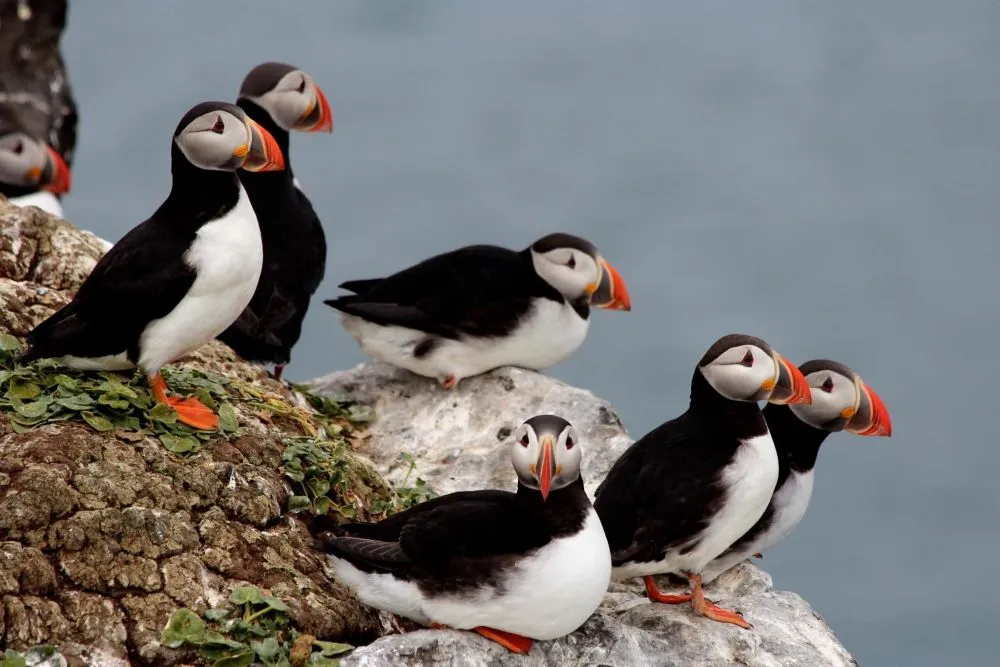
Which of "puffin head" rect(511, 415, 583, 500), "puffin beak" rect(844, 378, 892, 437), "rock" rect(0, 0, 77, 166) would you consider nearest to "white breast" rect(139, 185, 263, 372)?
"puffin head" rect(511, 415, 583, 500)

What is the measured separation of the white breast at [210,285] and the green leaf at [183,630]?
43.1 inches

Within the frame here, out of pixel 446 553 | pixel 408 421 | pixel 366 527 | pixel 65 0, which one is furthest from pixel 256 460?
pixel 65 0

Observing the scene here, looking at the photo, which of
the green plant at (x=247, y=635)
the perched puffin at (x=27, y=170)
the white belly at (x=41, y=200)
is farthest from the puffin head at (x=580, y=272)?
the perched puffin at (x=27, y=170)

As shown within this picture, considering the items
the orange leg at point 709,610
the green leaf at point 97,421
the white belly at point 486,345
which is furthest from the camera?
the white belly at point 486,345

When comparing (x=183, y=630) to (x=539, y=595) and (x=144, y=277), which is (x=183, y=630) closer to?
(x=539, y=595)

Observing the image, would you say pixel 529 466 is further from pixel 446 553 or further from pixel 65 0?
pixel 65 0

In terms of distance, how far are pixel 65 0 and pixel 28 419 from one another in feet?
31.3

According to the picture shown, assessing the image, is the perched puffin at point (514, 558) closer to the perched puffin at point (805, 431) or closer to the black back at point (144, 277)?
the black back at point (144, 277)

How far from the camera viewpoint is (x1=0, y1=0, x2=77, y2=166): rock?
45.9 ft

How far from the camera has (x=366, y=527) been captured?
5.78 m

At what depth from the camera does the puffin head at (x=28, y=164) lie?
1075 centimetres

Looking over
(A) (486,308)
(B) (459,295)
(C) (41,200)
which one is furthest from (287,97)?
(C) (41,200)

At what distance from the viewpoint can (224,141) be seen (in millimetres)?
5910

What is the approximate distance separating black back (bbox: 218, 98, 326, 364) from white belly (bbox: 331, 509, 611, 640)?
97.6 inches
